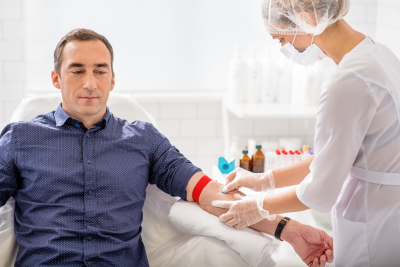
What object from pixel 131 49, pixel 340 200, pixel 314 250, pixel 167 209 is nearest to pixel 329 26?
pixel 340 200

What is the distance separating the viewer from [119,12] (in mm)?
2631

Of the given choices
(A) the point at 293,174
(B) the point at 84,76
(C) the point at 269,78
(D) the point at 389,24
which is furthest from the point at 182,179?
(D) the point at 389,24

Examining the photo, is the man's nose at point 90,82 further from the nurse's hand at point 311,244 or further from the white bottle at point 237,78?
the white bottle at point 237,78

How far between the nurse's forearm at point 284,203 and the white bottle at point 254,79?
1321mm

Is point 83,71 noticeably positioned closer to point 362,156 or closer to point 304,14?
point 304,14

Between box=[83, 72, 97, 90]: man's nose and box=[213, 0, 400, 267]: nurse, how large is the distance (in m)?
0.66

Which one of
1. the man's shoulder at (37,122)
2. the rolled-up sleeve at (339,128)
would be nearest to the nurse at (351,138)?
the rolled-up sleeve at (339,128)

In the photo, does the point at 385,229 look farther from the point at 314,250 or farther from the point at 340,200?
the point at 314,250

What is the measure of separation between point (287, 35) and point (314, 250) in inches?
29.8

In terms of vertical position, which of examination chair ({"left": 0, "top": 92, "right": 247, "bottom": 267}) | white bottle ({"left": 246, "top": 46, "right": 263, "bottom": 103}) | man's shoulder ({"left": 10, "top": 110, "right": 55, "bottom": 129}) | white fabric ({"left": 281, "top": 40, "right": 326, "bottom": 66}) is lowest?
examination chair ({"left": 0, "top": 92, "right": 247, "bottom": 267})

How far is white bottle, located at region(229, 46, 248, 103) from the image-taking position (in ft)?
8.54

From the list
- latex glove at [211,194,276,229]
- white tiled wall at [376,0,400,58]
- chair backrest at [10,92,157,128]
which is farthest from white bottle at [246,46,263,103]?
latex glove at [211,194,276,229]

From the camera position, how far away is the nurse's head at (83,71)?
1.57 metres

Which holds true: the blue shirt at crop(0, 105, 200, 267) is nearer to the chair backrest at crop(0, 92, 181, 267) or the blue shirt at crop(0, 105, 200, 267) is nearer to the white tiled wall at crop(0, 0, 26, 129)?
the chair backrest at crop(0, 92, 181, 267)
